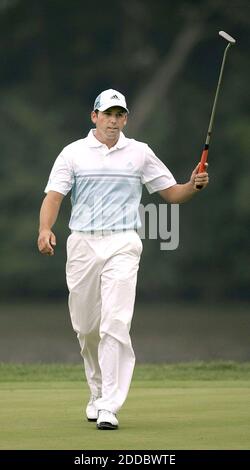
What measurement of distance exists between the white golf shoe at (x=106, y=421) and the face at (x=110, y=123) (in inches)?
53.0

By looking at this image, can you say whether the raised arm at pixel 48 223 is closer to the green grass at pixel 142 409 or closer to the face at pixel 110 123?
the face at pixel 110 123

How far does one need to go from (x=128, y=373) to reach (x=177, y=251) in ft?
12.7

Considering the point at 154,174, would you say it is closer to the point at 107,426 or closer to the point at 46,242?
the point at 46,242

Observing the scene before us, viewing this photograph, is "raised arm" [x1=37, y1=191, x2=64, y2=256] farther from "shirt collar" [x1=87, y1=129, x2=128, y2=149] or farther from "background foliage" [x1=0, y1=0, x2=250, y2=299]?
"background foliage" [x1=0, y1=0, x2=250, y2=299]

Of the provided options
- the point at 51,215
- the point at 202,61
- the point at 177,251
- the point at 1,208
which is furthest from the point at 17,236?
the point at 51,215

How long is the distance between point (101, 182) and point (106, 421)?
1178 millimetres

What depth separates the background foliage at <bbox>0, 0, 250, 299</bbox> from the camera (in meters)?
10.5

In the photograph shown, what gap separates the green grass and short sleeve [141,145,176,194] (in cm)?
116

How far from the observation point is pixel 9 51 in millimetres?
10453

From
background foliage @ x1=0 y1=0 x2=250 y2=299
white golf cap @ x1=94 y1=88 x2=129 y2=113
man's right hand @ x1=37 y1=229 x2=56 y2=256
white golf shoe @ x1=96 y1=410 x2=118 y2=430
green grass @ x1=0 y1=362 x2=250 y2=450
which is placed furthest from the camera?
background foliage @ x1=0 y1=0 x2=250 y2=299

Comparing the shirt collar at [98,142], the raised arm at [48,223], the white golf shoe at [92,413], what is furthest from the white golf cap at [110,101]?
the white golf shoe at [92,413]

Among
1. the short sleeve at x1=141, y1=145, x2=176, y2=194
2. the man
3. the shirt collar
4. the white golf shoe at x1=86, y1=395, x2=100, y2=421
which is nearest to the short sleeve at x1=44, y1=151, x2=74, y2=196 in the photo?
the man

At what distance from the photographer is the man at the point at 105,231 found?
668 centimetres

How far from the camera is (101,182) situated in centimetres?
682
